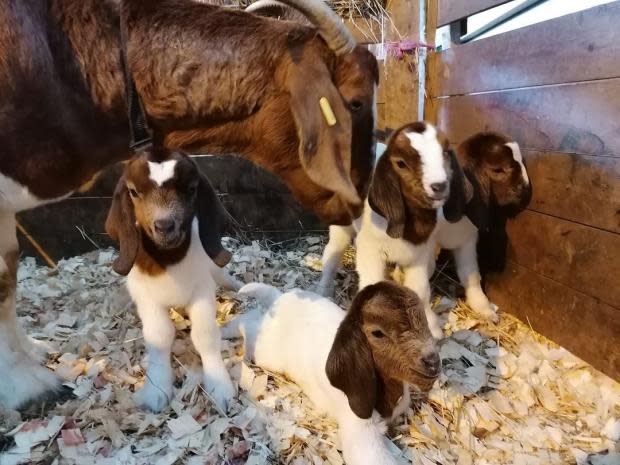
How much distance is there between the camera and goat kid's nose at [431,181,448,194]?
1982 millimetres

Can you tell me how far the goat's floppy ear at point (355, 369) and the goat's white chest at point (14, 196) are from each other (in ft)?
4.14

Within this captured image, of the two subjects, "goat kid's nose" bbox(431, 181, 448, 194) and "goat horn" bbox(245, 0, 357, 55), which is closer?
"goat horn" bbox(245, 0, 357, 55)

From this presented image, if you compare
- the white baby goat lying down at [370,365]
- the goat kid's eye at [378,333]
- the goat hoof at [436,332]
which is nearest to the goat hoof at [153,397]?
the white baby goat lying down at [370,365]

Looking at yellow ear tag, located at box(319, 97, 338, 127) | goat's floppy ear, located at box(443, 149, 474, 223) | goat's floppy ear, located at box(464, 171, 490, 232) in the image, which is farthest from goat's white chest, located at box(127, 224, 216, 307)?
goat's floppy ear, located at box(464, 171, 490, 232)

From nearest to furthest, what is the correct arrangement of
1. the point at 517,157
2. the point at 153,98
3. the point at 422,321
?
the point at 422,321
the point at 153,98
the point at 517,157

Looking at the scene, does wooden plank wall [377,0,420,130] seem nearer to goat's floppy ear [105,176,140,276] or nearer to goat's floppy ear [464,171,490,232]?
goat's floppy ear [464,171,490,232]

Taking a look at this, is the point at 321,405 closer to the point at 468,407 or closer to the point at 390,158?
the point at 468,407

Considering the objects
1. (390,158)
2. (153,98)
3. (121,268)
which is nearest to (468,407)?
(390,158)

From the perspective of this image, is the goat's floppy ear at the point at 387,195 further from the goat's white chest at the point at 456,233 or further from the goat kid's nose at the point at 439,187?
the goat's white chest at the point at 456,233

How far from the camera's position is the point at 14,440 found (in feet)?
5.93

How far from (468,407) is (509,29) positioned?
5.77ft

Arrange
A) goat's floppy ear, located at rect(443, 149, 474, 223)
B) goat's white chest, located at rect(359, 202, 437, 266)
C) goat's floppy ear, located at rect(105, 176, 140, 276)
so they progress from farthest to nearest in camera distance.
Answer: goat's white chest, located at rect(359, 202, 437, 266) → goat's floppy ear, located at rect(443, 149, 474, 223) → goat's floppy ear, located at rect(105, 176, 140, 276)

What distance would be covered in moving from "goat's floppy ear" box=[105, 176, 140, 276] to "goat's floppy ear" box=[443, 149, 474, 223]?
4.24 feet

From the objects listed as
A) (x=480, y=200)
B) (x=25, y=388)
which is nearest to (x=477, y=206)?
(x=480, y=200)
